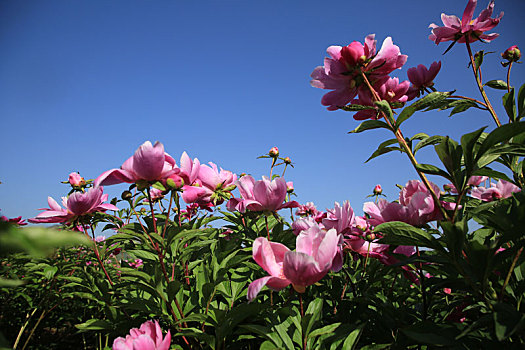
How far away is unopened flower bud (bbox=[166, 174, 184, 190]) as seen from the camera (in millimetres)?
1185

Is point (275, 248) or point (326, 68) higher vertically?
point (326, 68)

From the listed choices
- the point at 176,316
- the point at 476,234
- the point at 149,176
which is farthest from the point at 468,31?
the point at 176,316

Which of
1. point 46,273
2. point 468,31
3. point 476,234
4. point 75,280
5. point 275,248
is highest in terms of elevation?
point 468,31

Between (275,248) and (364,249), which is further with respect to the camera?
(364,249)

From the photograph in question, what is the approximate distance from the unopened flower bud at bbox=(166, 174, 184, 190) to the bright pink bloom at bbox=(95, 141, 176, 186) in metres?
0.04

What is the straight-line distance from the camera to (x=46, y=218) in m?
1.32

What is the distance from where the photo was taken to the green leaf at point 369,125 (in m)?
Result: 0.89

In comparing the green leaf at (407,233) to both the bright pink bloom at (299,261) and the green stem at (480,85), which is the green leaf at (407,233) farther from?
Result: the green stem at (480,85)

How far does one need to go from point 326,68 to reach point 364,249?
0.76m

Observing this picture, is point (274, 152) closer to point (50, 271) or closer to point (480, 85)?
point (480, 85)

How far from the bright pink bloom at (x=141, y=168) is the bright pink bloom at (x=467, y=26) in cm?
126

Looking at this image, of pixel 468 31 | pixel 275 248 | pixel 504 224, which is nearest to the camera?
pixel 504 224

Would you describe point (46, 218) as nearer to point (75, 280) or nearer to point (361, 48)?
point (75, 280)

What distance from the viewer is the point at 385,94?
1024 millimetres
